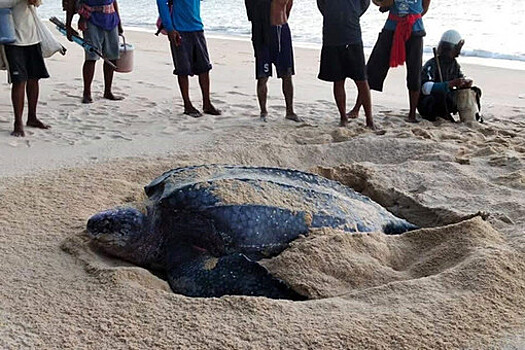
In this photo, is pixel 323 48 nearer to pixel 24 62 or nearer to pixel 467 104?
pixel 467 104

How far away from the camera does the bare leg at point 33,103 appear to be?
416 centimetres

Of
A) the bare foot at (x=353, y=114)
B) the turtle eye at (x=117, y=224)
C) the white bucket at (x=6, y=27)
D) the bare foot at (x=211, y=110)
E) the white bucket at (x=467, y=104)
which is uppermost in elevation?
the white bucket at (x=6, y=27)

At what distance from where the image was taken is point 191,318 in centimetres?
189

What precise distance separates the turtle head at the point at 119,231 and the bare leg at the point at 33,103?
2133mm

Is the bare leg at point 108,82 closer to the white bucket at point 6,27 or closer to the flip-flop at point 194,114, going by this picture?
the flip-flop at point 194,114

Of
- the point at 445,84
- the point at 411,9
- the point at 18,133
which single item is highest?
the point at 411,9

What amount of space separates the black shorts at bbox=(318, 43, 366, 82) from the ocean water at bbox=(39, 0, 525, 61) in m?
5.05

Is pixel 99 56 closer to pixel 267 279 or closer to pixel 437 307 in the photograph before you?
pixel 267 279

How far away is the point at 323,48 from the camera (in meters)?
4.52

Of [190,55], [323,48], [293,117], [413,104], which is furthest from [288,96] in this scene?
[413,104]

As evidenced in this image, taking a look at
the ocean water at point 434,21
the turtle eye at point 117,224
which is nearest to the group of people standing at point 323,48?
the turtle eye at point 117,224

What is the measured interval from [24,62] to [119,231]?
2.15 meters

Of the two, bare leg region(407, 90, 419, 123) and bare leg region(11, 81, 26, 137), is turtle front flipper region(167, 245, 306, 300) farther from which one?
bare leg region(407, 90, 419, 123)

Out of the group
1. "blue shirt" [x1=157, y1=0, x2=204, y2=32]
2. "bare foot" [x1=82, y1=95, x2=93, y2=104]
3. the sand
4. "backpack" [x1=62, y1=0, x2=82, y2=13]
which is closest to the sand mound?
the sand
